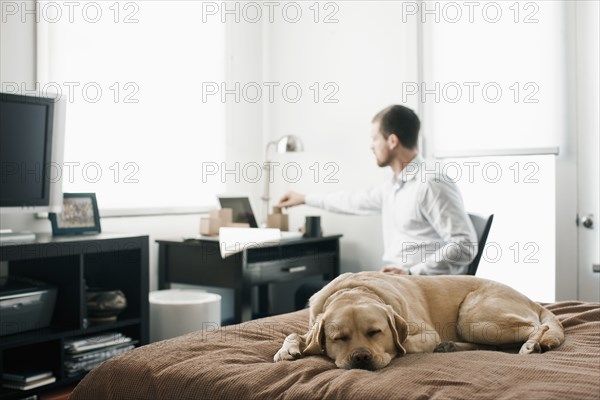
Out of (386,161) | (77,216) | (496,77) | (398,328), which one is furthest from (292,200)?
(398,328)

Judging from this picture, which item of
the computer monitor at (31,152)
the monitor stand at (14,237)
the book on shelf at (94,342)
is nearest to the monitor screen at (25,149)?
the computer monitor at (31,152)

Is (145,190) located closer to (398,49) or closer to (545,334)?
(398,49)

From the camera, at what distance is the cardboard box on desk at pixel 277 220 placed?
392 cm

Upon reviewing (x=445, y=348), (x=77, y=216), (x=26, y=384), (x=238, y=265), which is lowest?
(x=26, y=384)

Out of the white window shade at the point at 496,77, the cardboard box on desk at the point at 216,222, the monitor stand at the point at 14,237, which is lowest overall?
the monitor stand at the point at 14,237

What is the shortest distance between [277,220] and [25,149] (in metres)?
1.54

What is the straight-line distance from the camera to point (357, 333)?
5.52 feet

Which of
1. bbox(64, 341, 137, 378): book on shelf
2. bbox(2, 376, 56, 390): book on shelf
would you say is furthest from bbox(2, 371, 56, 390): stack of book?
bbox(64, 341, 137, 378): book on shelf

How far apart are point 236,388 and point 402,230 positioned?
1888 millimetres

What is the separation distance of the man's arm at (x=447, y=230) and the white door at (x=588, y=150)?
0.92 m

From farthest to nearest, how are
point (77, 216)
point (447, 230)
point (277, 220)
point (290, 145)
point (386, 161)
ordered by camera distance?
point (290, 145) → point (277, 220) → point (386, 161) → point (77, 216) → point (447, 230)

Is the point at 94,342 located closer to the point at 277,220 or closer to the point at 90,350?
the point at 90,350

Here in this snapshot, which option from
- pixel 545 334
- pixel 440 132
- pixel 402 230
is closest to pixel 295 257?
pixel 402 230

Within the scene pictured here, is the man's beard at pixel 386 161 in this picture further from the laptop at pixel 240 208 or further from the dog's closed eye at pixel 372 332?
the dog's closed eye at pixel 372 332
